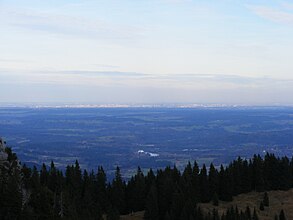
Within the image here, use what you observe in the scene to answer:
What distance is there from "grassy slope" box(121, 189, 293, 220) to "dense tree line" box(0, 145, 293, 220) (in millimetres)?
1864

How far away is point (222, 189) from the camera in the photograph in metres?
92.0

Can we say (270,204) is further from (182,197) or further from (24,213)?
(24,213)

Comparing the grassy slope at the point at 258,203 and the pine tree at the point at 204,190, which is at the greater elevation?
the pine tree at the point at 204,190

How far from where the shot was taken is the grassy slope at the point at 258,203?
7994cm

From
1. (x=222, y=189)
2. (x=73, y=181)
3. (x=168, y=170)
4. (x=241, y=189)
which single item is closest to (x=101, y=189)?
(x=73, y=181)

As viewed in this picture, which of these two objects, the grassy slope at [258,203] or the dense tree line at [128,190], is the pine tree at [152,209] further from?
the grassy slope at [258,203]

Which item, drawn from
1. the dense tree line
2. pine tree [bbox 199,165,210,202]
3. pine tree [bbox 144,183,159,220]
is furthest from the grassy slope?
pine tree [bbox 199,165,210,202]

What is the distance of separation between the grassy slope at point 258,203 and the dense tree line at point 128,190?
186cm

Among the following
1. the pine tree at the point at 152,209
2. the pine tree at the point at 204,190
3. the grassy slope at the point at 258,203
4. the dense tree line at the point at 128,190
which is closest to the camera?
the dense tree line at the point at 128,190

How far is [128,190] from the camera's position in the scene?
91.8 m

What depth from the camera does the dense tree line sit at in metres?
54.1

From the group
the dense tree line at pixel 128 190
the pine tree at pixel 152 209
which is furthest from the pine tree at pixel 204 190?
the pine tree at pixel 152 209

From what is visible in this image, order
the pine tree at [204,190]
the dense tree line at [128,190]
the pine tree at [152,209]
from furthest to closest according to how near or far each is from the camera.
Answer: the pine tree at [204,190] < the pine tree at [152,209] < the dense tree line at [128,190]

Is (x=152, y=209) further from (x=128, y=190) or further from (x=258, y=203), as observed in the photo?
(x=258, y=203)
